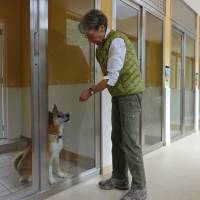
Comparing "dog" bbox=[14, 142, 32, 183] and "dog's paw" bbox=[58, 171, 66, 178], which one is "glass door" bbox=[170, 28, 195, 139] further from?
"dog" bbox=[14, 142, 32, 183]

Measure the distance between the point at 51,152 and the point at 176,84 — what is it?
11.1ft

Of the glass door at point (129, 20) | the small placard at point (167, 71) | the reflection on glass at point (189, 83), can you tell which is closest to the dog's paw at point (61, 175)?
the glass door at point (129, 20)

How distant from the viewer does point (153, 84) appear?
13.8 feet

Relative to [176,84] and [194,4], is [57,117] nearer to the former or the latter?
[176,84]

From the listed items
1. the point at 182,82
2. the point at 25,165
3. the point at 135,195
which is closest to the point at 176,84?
the point at 182,82

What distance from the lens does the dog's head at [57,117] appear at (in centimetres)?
245

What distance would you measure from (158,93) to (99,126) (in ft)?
5.85

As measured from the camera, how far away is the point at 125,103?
86.9 inches

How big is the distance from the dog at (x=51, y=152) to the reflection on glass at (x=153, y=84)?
167 cm


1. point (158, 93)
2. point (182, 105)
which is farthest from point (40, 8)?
point (182, 105)

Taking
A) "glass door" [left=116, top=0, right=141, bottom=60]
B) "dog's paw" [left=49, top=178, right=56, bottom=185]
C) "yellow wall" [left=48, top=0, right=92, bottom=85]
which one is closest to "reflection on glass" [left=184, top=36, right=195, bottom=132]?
"glass door" [left=116, top=0, right=141, bottom=60]

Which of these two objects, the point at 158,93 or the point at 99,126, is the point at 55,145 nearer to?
the point at 99,126

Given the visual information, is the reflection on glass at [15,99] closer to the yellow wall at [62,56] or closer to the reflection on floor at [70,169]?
the yellow wall at [62,56]

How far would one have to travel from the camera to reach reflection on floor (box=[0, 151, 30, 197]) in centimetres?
232
